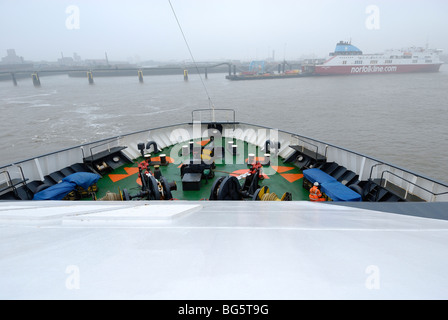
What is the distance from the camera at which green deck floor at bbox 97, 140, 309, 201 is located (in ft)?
28.4

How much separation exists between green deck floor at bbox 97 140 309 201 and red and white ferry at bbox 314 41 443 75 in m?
85.1

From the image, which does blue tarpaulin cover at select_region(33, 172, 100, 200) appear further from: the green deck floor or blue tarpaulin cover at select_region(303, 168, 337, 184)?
blue tarpaulin cover at select_region(303, 168, 337, 184)

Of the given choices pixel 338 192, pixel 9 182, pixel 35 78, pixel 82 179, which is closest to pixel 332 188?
pixel 338 192

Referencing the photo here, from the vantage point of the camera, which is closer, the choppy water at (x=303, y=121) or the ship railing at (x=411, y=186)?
the ship railing at (x=411, y=186)

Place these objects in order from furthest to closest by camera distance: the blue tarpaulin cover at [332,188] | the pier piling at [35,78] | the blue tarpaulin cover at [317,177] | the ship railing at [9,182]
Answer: the pier piling at [35,78]
the blue tarpaulin cover at [317,177]
the ship railing at [9,182]
the blue tarpaulin cover at [332,188]

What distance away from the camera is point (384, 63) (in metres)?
83.3

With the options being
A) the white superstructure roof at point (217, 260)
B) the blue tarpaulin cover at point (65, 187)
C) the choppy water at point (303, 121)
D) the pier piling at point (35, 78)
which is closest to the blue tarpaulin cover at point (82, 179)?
the blue tarpaulin cover at point (65, 187)

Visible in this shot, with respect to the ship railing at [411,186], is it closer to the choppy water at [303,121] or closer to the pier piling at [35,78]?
the choppy water at [303,121]

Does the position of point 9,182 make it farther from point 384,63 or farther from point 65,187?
point 384,63

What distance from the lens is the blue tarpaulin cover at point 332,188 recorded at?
665cm

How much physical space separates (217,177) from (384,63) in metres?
94.7

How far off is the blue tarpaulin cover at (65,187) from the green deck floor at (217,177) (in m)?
0.72

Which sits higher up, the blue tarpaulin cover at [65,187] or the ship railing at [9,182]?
the ship railing at [9,182]

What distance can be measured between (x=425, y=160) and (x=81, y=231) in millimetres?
21232
